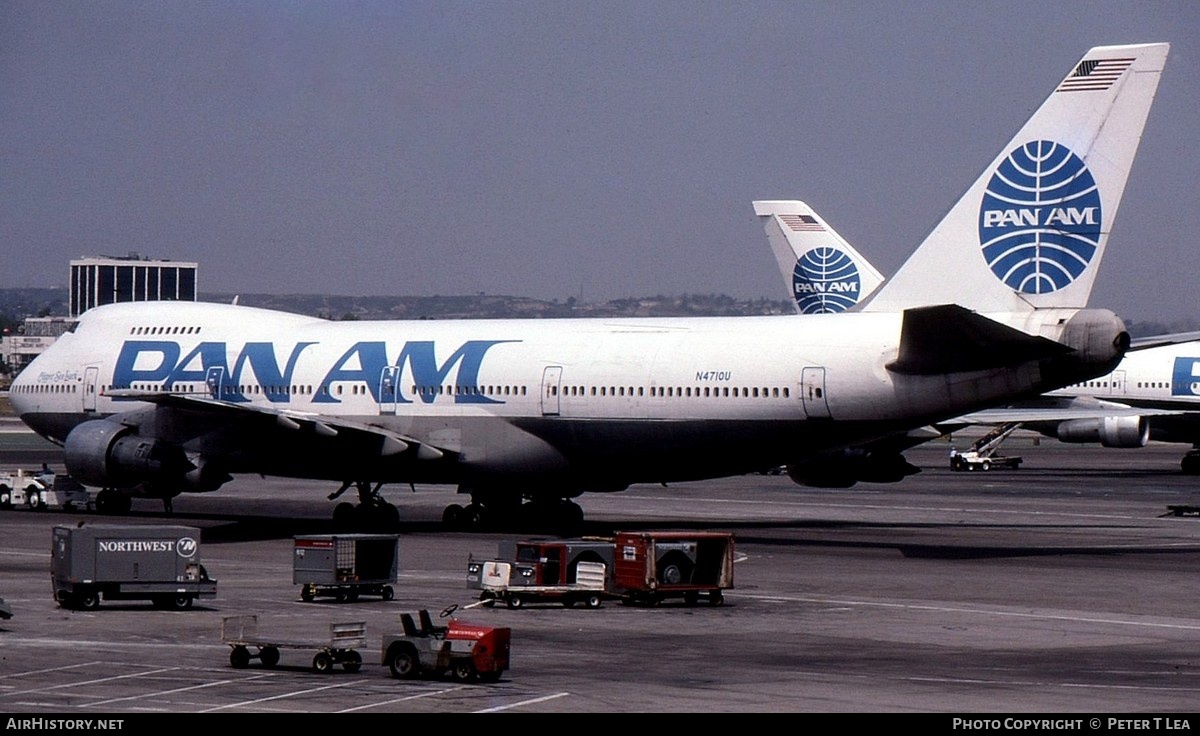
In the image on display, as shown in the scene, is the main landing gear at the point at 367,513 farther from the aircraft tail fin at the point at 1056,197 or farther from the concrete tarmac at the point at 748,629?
the aircraft tail fin at the point at 1056,197

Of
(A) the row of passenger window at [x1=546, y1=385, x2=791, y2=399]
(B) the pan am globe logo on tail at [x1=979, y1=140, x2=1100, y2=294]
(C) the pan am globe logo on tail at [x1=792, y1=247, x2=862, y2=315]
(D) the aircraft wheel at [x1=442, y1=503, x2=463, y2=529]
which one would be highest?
(C) the pan am globe logo on tail at [x1=792, y1=247, x2=862, y2=315]

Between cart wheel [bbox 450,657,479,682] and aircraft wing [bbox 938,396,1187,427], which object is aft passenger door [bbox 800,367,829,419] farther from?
cart wheel [bbox 450,657,479,682]

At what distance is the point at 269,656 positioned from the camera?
20.7 m

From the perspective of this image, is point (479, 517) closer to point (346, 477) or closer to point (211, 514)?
point (346, 477)

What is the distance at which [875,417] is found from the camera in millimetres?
37969

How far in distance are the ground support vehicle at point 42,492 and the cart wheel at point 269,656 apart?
3298cm

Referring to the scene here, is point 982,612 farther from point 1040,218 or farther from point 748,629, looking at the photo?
point 1040,218

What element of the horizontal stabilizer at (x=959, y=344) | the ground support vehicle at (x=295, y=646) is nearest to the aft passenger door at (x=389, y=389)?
the horizontal stabilizer at (x=959, y=344)

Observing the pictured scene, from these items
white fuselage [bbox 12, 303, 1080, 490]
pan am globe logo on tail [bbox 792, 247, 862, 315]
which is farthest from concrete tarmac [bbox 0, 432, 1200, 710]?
pan am globe logo on tail [bbox 792, 247, 862, 315]

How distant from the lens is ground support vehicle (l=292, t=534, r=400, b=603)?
2883 cm

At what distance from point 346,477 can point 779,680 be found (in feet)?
89.6

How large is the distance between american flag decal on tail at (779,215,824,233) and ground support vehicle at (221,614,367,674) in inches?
1863

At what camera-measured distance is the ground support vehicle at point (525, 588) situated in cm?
2855

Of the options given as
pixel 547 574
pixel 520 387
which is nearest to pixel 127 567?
pixel 547 574
